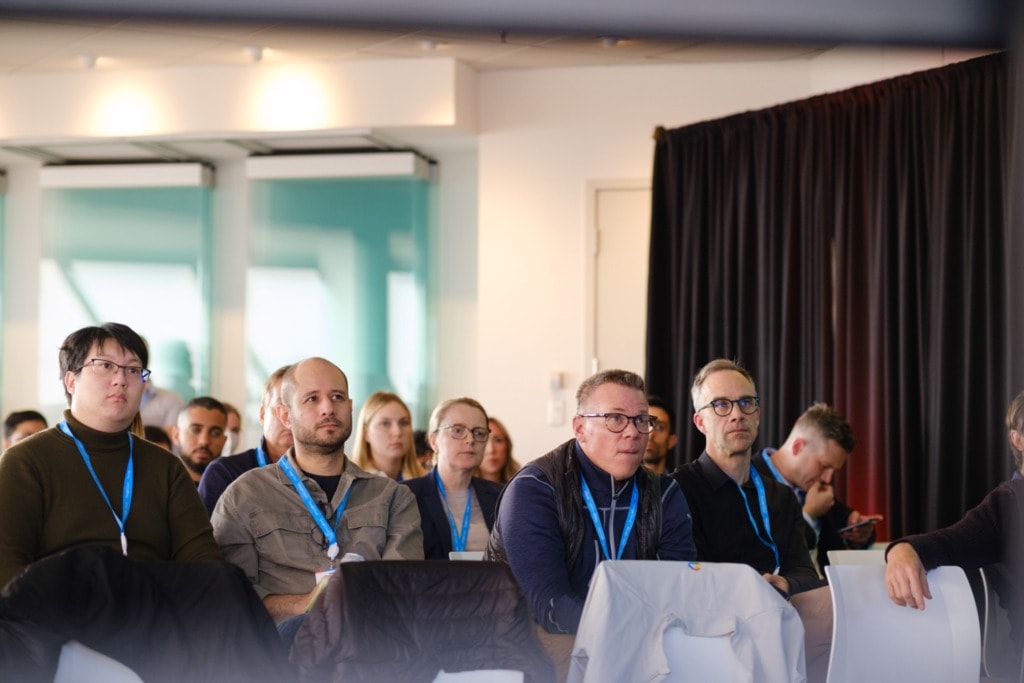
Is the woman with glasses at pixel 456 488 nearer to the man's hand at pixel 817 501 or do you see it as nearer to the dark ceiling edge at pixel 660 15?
the man's hand at pixel 817 501

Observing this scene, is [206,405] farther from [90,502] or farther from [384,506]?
[90,502]

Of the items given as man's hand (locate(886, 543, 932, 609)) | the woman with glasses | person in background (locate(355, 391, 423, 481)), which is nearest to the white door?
person in background (locate(355, 391, 423, 481))

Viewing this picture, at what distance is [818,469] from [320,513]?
2221mm

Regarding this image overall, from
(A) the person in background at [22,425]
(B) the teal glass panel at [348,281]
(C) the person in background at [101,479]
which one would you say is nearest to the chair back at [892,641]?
(C) the person in background at [101,479]

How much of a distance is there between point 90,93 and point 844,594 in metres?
6.10

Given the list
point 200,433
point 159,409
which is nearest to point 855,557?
point 200,433

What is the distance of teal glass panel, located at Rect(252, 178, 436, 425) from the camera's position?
23.7 ft

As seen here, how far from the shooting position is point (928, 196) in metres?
4.91

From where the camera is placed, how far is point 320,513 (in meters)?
3.14

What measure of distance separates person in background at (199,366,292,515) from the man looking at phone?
1945 mm

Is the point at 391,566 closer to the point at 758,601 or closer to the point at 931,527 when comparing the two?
the point at 758,601

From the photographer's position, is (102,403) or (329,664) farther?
(102,403)

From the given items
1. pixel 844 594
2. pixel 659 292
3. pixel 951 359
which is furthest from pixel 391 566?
pixel 659 292

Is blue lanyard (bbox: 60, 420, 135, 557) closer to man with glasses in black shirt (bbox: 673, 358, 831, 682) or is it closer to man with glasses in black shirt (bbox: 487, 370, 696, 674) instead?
man with glasses in black shirt (bbox: 487, 370, 696, 674)
